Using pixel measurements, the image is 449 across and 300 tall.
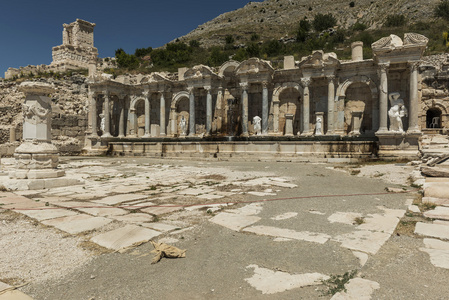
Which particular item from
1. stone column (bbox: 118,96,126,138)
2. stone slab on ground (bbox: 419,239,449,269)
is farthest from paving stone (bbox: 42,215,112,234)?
stone column (bbox: 118,96,126,138)

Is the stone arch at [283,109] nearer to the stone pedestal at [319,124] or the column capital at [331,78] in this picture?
the stone pedestal at [319,124]

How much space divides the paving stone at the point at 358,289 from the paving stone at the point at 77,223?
3339 millimetres

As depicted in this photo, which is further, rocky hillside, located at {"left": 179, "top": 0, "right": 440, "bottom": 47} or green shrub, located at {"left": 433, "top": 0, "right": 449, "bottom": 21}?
rocky hillside, located at {"left": 179, "top": 0, "right": 440, "bottom": 47}

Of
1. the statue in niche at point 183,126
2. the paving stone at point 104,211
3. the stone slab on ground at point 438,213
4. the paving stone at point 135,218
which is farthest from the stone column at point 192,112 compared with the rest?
the stone slab on ground at point 438,213

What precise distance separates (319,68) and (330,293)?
1709 centimetres

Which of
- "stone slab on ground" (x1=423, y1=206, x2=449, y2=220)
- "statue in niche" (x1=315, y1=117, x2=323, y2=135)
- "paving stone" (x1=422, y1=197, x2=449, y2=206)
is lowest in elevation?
"stone slab on ground" (x1=423, y1=206, x2=449, y2=220)

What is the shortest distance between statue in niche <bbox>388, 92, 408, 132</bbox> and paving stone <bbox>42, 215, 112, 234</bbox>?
1481 centimetres

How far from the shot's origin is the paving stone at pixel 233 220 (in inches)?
164

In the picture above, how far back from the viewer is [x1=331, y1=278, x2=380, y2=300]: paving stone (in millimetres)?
2225

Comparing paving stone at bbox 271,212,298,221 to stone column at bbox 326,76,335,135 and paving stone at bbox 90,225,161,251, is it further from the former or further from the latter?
stone column at bbox 326,76,335,135

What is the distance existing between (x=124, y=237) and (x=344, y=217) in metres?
3.29

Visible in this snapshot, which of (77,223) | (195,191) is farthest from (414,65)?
(77,223)

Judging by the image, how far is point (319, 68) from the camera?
17438mm

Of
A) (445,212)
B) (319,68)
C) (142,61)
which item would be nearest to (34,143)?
(445,212)
